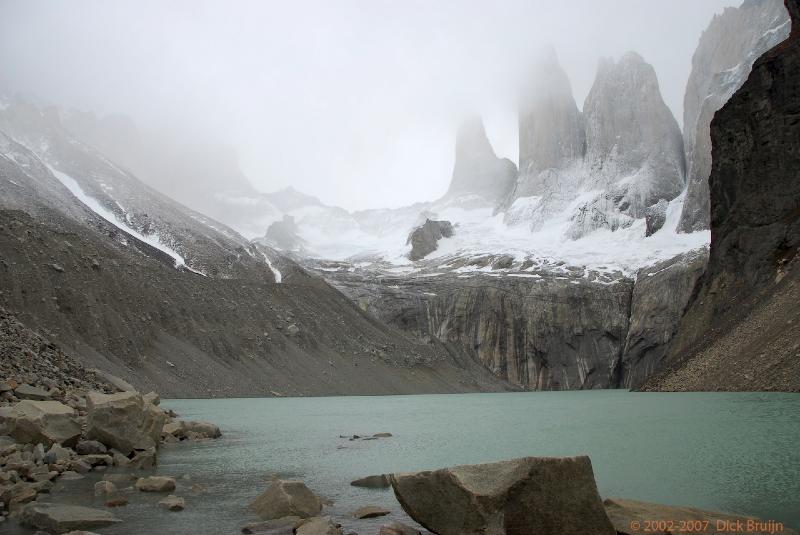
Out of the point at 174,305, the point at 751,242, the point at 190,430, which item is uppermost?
the point at 751,242

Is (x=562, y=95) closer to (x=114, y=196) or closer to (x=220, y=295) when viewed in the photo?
(x=114, y=196)

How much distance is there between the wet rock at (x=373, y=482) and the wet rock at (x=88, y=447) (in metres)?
5.95

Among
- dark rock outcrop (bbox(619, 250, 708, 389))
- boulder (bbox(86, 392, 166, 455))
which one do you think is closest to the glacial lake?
boulder (bbox(86, 392, 166, 455))

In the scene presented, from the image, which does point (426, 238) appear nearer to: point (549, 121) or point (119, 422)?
point (549, 121)

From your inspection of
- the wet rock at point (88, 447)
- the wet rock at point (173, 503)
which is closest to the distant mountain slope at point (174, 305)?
the wet rock at point (88, 447)

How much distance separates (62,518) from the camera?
28.2 feet

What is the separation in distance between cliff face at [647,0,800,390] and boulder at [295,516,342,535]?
3450cm

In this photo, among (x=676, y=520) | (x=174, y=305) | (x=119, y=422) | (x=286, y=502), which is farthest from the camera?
(x=174, y=305)

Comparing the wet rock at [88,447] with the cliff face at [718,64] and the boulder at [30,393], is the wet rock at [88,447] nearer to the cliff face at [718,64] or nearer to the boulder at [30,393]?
the boulder at [30,393]

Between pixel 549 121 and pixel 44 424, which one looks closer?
pixel 44 424

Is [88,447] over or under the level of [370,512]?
over

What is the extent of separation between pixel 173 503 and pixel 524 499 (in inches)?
240

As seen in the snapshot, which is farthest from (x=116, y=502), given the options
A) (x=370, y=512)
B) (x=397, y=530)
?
(x=397, y=530)

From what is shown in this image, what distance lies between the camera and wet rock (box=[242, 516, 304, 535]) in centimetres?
916
